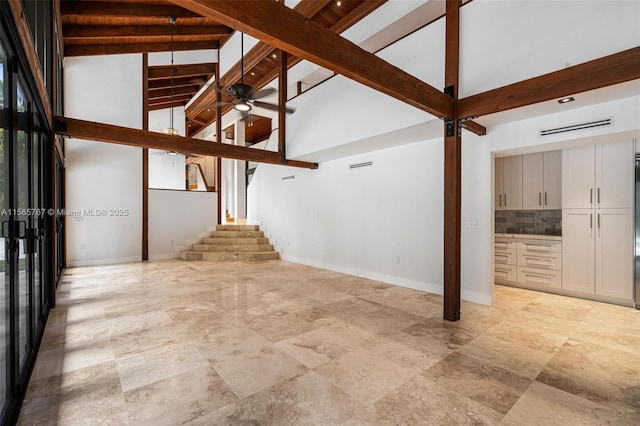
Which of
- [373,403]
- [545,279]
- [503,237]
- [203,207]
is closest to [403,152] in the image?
[503,237]

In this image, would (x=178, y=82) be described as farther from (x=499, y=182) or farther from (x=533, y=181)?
(x=533, y=181)

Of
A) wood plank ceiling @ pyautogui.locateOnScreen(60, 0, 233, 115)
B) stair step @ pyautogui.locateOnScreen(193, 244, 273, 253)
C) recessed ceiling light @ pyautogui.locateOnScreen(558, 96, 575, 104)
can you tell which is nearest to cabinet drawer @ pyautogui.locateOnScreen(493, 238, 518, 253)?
recessed ceiling light @ pyautogui.locateOnScreen(558, 96, 575, 104)

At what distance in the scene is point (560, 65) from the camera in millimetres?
3369

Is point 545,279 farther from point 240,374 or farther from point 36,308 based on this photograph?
point 36,308

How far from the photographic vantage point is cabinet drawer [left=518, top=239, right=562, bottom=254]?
16.6 ft

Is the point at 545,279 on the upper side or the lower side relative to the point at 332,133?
lower

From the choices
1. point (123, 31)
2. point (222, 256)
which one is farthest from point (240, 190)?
point (123, 31)

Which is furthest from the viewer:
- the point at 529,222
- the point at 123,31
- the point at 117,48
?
the point at 117,48

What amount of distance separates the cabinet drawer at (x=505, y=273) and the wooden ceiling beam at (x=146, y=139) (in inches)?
203

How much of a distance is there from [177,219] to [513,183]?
28.5 ft

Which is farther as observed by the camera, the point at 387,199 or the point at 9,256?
the point at 387,199

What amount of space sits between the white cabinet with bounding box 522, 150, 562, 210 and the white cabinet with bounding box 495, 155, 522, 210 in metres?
0.09

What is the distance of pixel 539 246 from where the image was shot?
5.25 m

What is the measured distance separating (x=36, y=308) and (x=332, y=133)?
5.10 metres
